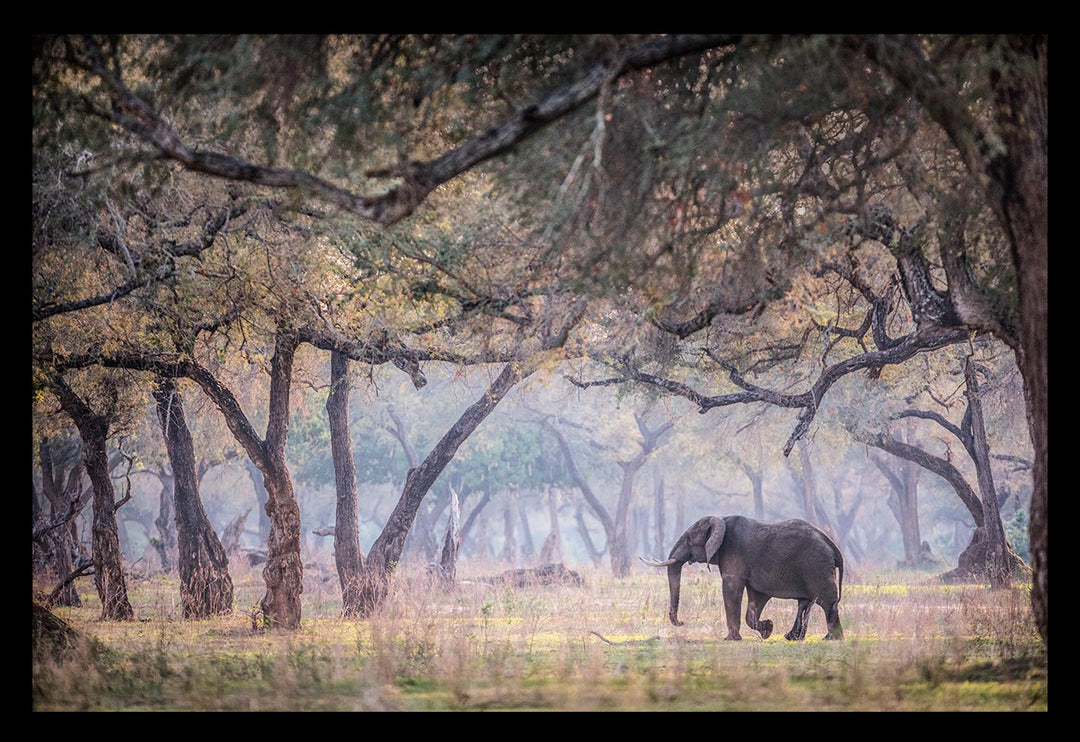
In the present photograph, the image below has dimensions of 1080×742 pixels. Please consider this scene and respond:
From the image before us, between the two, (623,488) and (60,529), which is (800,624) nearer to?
(60,529)


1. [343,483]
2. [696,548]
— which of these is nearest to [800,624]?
[696,548]

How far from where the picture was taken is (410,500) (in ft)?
70.9

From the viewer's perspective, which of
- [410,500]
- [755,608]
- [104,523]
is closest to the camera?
[755,608]

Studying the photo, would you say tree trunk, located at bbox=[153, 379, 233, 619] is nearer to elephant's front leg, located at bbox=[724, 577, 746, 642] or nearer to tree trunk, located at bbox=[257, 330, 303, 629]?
tree trunk, located at bbox=[257, 330, 303, 629]

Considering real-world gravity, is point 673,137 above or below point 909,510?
above

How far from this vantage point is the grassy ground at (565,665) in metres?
9.29

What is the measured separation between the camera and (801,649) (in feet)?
44.5

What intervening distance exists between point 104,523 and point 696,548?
9.86 m

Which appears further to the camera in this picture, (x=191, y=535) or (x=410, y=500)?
(x=410, y=500)

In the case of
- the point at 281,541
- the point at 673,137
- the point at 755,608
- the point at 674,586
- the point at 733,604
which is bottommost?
the point at 755,608

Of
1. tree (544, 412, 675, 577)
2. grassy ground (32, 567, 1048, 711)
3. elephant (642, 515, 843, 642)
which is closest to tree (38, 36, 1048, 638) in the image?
grassy ground (32, 567, 1048, 711)

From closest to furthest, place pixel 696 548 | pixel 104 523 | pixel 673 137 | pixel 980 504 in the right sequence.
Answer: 1. pixel 673 137
2. pixel 696 548
3. pixel 104 523
4. pixel 980 504
